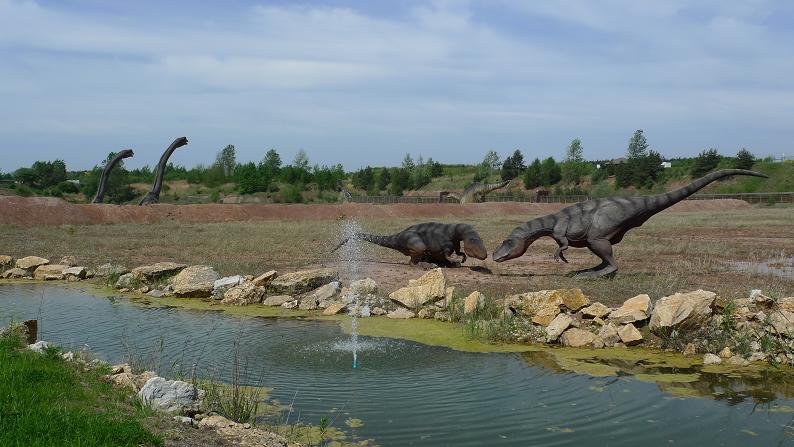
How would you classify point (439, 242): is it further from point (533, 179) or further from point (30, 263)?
point (533, 179)

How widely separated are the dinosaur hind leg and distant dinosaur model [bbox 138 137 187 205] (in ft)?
107

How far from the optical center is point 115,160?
136 feet

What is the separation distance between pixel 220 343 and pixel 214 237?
16308 mm

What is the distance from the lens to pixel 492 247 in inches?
834

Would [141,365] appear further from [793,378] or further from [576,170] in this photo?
[576,170]

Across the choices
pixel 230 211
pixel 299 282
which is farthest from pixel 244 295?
pixel 230 211

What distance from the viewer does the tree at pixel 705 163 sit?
70375 millimetres

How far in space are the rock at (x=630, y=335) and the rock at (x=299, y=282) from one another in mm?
5783

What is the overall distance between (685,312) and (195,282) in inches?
339

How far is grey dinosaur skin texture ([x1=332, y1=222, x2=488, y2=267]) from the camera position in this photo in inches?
564

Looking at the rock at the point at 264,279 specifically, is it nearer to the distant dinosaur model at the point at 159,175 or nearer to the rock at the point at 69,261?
the rock at the point at 69,261

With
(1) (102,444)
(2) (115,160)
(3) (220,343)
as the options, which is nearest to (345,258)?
(3) (220,343)

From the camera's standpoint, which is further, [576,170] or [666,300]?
[576,170]

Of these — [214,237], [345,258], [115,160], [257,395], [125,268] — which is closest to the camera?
[257,395]
